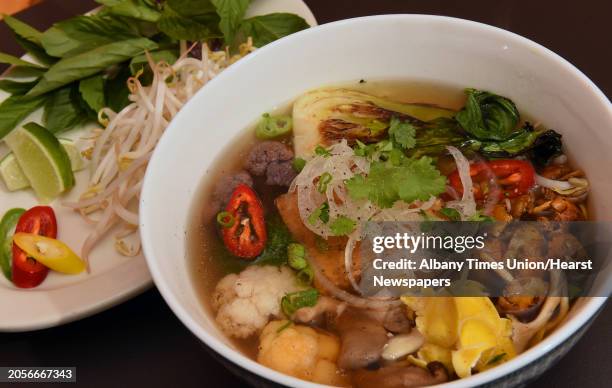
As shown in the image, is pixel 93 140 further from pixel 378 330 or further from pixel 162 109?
pixel 378 330

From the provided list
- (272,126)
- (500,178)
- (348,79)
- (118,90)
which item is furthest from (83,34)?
(500,178)

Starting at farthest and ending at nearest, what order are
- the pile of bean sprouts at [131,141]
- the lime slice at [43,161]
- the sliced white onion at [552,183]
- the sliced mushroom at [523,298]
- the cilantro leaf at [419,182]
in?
the lime slice at [43,161]
the pile of bean sprouts at [131,141]
the sliced white onion at [552,183]
the cilantro leaf at [419,182]
the sliced mushroom at [523,298]

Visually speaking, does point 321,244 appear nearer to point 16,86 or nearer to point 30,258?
point 30,258

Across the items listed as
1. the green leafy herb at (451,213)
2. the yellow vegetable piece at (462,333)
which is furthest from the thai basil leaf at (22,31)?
the yellow vegetable piece at (462,333)

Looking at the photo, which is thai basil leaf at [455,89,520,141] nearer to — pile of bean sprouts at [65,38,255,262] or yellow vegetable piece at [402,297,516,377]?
yellow vegetable piece at [402,297,516,377]

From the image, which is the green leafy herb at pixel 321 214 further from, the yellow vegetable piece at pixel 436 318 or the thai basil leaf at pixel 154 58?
the thai basil leaf at pixel 154 58

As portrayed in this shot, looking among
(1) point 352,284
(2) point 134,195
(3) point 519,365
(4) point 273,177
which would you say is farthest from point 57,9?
(3) point 519,365
